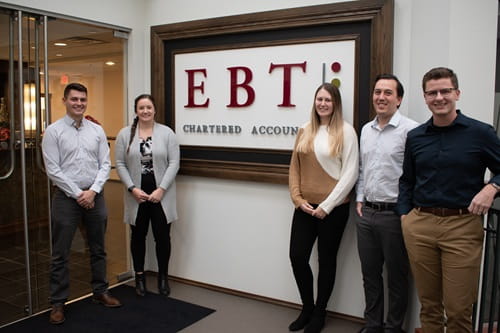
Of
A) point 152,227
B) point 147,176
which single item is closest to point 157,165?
point 147,176

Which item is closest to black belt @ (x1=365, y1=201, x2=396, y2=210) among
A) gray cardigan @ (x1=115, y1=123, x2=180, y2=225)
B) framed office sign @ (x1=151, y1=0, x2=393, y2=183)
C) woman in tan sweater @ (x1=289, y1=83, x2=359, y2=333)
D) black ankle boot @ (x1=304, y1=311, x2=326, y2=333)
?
woman in tan sweater @ (x1=289, y1=83, x2=359, y2=333)

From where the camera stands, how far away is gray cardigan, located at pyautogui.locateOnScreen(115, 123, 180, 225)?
3.59m

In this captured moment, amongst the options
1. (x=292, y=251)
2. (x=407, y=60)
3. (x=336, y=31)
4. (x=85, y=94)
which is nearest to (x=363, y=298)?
(x=292, y=251)

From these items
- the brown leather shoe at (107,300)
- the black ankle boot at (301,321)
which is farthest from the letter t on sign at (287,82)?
the brown leather shoe at (107,300)

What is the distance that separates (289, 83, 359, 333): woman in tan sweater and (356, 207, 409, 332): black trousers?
0.19 m

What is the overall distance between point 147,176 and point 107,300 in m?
0.98

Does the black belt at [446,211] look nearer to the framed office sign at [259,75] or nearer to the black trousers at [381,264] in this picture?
the black trousers at [381,264]

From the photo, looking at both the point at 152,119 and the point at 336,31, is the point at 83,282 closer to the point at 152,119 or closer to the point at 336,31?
the point at 152,119

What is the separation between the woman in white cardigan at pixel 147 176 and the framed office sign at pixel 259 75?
0.32m

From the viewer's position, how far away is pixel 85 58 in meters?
3.74

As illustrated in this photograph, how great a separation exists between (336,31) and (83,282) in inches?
111

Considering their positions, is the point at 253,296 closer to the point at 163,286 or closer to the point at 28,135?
the point at 163,286

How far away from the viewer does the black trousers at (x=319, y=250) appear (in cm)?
305

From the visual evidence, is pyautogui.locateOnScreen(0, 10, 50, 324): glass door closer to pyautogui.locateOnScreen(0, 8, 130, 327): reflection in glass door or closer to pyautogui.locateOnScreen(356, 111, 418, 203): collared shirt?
pyautogui.locateOnScreen(0, 8, 130, 327): reflection in glass door
